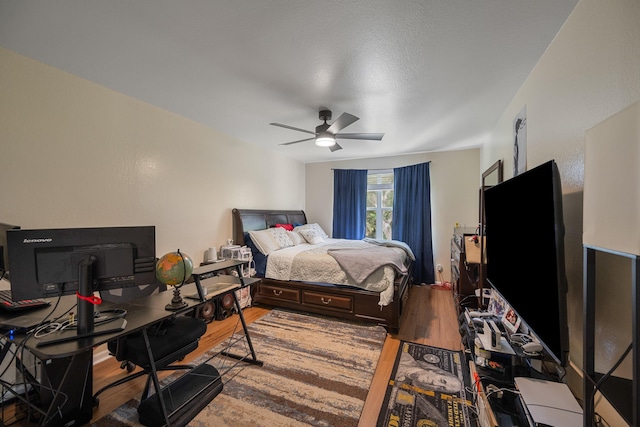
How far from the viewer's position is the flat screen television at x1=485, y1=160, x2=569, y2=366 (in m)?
1.00

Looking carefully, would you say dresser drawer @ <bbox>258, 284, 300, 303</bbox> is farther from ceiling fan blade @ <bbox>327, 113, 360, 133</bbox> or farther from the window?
the window

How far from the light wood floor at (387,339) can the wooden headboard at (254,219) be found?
110 centimetres

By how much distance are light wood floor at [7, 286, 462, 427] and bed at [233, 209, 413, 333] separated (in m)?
0.23

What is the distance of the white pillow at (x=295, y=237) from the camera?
420 cm

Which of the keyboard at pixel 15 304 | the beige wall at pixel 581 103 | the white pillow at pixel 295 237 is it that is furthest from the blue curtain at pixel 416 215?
the keyboard at pixel 15 304

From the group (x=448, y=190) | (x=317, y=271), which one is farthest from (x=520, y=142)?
(x=448, y=190)

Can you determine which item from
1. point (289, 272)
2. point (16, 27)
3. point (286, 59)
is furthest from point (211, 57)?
point (289, 272)

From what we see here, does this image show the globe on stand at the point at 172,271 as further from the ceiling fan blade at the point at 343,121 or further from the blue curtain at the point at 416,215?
the blue curtain at the point at 416,215

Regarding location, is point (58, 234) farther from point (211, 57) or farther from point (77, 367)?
point (211, 57)

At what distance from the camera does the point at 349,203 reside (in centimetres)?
531

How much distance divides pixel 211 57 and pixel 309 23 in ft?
2.64

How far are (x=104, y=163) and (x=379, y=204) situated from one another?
4.41 metres

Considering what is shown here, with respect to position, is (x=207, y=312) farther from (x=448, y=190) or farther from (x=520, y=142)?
(x=448, y=190)

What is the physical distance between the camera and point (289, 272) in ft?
10.8
